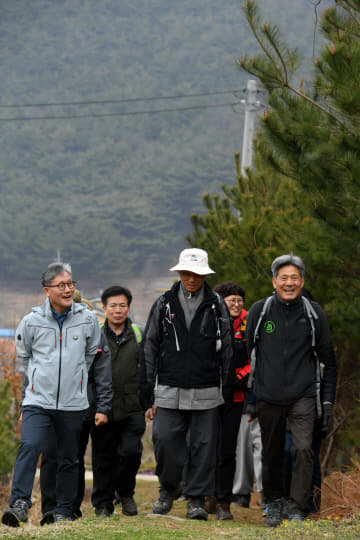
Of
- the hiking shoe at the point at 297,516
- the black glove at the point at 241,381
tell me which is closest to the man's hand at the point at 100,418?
the black glove at the point at 241,381

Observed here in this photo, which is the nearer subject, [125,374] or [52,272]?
Answer: [52,272]

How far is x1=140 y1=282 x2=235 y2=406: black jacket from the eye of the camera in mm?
6289

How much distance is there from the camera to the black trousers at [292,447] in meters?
6.21

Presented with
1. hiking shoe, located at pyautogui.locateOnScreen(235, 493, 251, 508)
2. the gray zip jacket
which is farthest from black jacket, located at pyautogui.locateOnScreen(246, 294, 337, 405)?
hiking shoe, located at pyautogui.locateOnScreen(235, 493, 251, 508)

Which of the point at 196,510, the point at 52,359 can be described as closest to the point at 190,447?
the point at 196,510

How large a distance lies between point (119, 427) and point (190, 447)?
74 centimetres

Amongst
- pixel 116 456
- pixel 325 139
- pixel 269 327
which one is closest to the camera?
pixel 269 327

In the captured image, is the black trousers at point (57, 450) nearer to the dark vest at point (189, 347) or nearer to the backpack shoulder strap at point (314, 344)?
the dark vest at point (189, 347)

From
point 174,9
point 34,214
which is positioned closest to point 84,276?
point 34,214

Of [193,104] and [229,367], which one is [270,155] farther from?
[193,104]

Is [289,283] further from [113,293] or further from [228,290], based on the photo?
[113,293]

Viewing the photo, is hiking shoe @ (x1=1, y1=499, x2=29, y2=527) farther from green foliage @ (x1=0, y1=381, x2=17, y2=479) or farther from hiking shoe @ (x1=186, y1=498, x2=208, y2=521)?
green foliage @ (x1=0, y1=381, x2=17, y2=479)

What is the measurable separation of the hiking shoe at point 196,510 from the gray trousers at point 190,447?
0.07 m

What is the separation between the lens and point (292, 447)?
6277 mm
